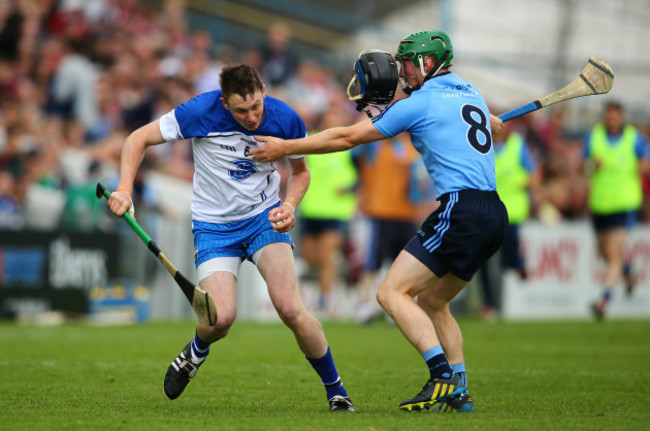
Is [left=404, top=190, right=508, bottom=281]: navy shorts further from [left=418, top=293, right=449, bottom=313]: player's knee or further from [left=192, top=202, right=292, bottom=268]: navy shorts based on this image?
[left=192, top=202, right=292, bottom=268]: navy shorts

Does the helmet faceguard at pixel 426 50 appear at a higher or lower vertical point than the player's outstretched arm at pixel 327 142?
higher

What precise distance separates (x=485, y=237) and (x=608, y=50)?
62.6 ft

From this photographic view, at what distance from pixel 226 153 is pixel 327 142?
2.67 feet

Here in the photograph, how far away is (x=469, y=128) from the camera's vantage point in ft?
20.5

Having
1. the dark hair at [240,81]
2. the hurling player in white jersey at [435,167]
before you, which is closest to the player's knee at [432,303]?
A: the hurling player in white jersey at [435,167]

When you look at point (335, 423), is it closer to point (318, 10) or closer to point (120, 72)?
point (120, 72)

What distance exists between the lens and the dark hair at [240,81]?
6.18 m

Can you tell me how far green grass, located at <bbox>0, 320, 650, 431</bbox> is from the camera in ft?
18.9

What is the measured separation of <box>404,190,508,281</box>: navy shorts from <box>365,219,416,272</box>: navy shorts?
8.30m

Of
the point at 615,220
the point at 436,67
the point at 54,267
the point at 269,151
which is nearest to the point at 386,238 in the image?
the point at 615,220

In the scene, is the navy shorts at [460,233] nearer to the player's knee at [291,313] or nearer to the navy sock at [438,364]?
the navy sock at [438,364]

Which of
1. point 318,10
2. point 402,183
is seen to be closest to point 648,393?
point 402,183

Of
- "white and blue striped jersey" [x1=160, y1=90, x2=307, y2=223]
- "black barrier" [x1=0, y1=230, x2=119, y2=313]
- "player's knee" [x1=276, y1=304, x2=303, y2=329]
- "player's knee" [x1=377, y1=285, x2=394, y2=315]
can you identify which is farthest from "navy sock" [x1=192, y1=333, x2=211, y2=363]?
"black barrier" [x1=0, y1=230, x2=119, y2=313]

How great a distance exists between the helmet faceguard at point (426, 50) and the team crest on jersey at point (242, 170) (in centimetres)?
118
